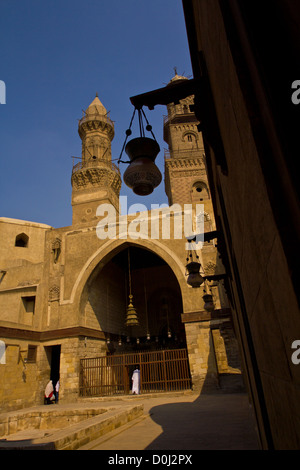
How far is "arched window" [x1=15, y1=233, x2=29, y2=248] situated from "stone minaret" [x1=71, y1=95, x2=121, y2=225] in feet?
11.6

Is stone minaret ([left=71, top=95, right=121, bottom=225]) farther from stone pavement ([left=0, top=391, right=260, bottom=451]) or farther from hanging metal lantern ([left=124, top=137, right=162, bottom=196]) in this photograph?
hanging metal lantern ([left=124, top=137, right=162, bottom=196])

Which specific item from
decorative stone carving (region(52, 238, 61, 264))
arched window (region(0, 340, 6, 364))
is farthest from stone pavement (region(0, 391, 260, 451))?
decorative stone carving (region(52, 238, 61, 264))

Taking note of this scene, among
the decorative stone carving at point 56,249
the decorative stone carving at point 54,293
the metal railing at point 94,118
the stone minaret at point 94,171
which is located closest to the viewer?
the decorative stone carving at point 54,293

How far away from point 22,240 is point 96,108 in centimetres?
1232

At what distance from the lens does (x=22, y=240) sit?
21172mm

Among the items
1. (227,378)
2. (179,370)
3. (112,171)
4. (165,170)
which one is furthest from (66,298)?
(165,170)

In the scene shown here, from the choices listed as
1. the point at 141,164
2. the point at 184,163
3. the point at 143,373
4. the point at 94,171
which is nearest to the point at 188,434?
the point at 141,164

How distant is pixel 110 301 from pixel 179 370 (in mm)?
6024

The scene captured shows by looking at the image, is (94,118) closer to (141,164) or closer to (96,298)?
(96,298)

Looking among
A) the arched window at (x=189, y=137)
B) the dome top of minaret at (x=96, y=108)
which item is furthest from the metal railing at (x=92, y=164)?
the arched window at (x=189, y=137)

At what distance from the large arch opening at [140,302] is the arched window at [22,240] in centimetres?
712

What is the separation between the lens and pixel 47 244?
15555 mm

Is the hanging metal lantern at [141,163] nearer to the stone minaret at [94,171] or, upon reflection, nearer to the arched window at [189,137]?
the stone minaret at [94,171]

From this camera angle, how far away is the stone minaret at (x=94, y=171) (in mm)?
21359
